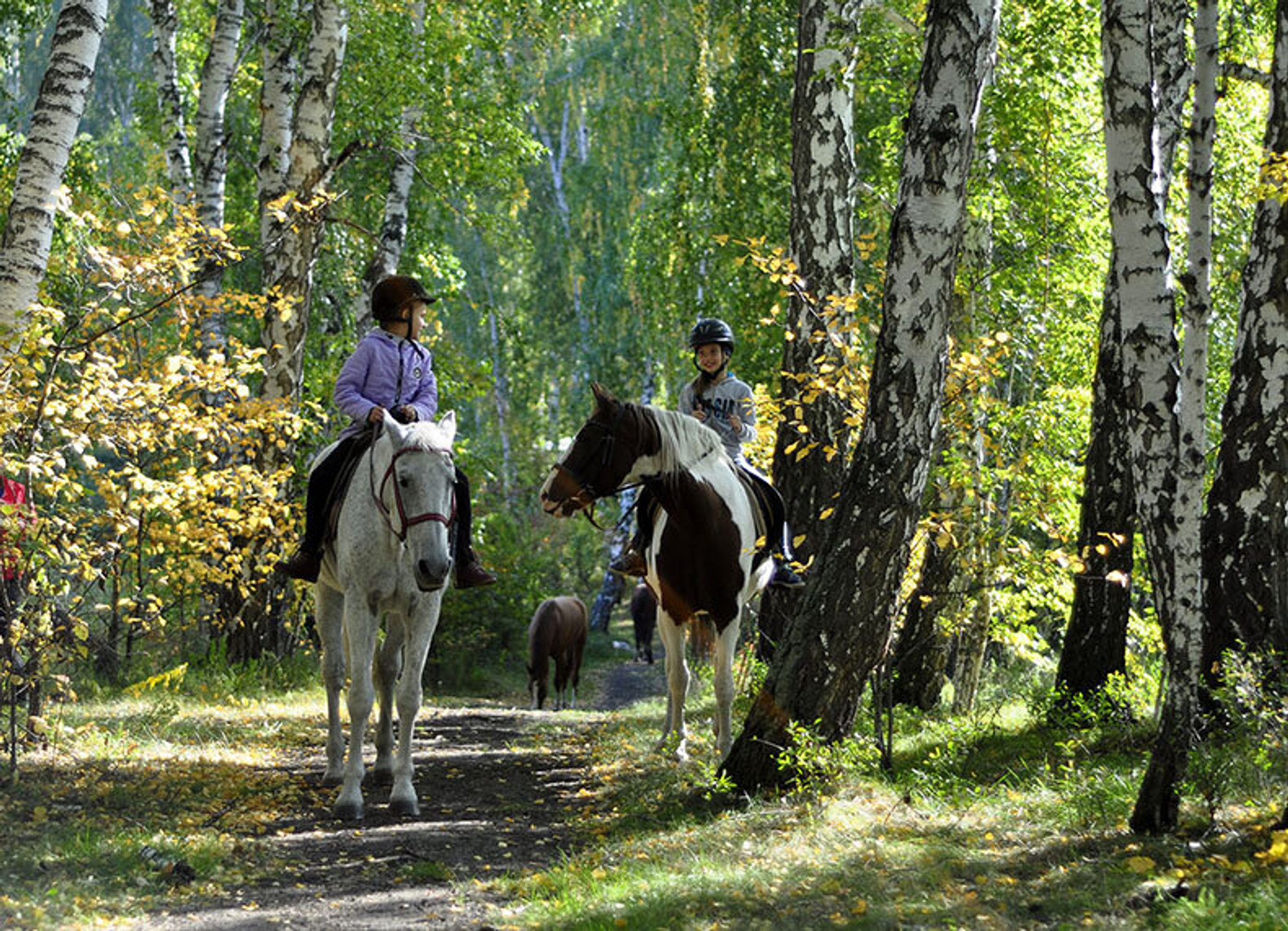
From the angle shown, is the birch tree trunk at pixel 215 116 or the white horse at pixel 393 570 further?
the birch tree trunk at pixel 215 116

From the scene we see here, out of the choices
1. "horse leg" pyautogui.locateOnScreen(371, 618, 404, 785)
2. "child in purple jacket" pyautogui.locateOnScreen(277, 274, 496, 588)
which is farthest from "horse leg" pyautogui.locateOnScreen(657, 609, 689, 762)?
"horse leg" pyautogui.locateOnScreen(371, 618, 404, 785)

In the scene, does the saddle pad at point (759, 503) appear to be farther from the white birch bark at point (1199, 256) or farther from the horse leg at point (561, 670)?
A: the horse leg at point (561, 670)

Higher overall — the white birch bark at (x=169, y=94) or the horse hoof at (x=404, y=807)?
the white birch bark at (x=169, y=94)

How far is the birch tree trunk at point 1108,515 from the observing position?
8.88 meters

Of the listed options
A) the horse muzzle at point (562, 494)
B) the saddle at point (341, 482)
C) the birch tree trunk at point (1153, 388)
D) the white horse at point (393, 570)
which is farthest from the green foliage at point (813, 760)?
the saddle at point (341, 482)

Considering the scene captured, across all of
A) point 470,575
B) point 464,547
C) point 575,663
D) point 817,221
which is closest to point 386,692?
point 470,575

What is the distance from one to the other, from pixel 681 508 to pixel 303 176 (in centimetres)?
692

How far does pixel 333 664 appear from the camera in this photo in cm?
824

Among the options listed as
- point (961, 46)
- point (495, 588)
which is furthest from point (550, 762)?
point (495, 588)

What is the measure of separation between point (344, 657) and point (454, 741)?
9.10ft

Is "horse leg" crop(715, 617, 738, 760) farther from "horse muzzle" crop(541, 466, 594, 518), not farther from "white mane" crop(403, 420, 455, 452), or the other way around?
"white mane" crop(403, 420, 455, 452)

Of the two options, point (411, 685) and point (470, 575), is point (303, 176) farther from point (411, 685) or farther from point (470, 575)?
point (411, 685)

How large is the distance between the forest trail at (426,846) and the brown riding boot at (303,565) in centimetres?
127

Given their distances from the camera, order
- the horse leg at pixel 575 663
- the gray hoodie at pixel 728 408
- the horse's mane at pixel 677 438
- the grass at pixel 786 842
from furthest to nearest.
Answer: the horse leg at pixel 575 663
the gray hoodie at pixel 728 408
the horse's mane at pixel 677 438
the grass at pixel 786 842
